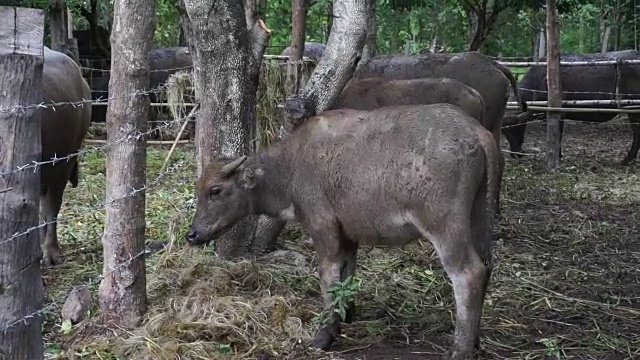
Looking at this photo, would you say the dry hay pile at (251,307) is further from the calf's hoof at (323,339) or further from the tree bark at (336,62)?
the tree bark at (336,62)

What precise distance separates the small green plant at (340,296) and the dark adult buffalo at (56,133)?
104 inches

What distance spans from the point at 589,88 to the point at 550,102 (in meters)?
2.19

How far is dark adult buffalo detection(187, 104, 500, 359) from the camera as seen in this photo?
444cm

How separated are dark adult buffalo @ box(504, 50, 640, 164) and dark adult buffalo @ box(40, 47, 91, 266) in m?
6.74

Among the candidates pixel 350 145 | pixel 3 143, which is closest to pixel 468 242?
pixel 350 145

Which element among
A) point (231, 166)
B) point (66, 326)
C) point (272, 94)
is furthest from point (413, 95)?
point (66, 326)

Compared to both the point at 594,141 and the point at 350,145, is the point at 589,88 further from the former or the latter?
the point at 350,145

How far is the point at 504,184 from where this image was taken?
32.8 feet

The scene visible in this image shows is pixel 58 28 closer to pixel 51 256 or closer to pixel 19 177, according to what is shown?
pixel 51 256

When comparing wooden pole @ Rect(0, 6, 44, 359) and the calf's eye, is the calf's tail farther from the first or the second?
wooden pole @ Rect(0, 6, 44, 359)

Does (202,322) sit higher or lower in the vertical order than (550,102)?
lower

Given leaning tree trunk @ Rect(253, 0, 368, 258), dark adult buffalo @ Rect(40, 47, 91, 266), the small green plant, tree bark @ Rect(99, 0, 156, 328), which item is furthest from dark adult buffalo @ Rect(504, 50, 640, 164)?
tree bark @ Rect(99, 0, 156, 328)

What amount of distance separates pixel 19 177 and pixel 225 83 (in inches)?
108

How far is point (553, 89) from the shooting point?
11.4 metres
